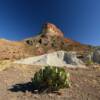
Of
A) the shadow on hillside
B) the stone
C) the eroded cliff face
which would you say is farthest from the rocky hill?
the shadow on hillside

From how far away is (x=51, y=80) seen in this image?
12438 mm

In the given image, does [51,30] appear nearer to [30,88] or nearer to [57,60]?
[57,60]

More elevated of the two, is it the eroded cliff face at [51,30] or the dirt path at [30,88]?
the eroded cliff face at [51,30]

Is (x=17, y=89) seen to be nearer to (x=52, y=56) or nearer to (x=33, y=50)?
(x=52, y=56)

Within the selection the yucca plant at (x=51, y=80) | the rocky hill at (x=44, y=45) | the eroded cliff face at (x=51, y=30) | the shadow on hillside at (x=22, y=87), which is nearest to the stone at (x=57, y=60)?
the shadow on hillside at (x=22, y=87)

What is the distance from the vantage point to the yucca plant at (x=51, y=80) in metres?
12.4

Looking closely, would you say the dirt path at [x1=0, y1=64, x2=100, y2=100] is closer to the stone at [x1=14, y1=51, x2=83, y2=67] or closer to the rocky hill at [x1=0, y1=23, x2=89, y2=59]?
the stone at [x1=14, y1=51, x2=83, y2=67]

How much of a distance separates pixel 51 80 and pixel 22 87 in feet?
5.69

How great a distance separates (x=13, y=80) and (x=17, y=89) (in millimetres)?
1409

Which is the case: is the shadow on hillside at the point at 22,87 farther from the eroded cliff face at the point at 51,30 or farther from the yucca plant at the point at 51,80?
the eroded cliff face at the point at 51,30

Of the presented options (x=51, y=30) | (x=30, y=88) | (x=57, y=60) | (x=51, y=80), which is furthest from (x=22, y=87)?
(x=51, y=30)

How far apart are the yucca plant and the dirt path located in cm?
37

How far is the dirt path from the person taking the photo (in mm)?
11742

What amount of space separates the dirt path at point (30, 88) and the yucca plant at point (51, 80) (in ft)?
1.20
